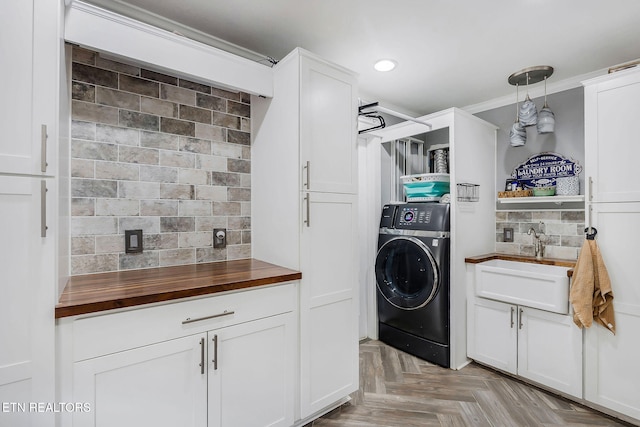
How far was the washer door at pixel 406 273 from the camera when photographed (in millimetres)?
2562

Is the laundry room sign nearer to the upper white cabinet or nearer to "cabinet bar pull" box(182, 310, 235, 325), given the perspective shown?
"cabinet bar pull" box(182, 310, 235, 325)

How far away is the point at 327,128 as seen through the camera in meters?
1.87

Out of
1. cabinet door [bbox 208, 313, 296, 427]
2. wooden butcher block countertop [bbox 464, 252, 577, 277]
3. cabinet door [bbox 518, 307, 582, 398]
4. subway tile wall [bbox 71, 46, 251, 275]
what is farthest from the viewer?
wooden butcher block countertop [bbox 464, 252, 577, 277]

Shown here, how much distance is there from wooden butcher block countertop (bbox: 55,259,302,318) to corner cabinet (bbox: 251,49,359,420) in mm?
193

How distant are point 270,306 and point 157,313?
538 mm

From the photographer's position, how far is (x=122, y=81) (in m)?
1.71

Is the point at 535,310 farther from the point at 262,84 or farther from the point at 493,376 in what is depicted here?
the point at 262,84

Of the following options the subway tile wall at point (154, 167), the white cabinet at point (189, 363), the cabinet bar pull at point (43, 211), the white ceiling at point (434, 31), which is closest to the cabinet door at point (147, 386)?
the white cabinet at point (189, 363)

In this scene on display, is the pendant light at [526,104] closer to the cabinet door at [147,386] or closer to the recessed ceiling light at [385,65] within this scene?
the recessed ceiling light at [385,65]

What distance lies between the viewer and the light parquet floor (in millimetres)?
1907

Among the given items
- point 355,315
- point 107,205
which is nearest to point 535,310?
point 355,315

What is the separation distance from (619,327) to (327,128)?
2.11m

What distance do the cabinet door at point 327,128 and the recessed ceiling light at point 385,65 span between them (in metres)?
0.48

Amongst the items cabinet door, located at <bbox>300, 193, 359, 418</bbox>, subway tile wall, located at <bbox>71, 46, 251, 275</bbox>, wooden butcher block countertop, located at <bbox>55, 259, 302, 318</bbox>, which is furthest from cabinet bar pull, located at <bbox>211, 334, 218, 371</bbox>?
subway tile wall, located at <bbox>71, 46, 251, 275</bbox>
